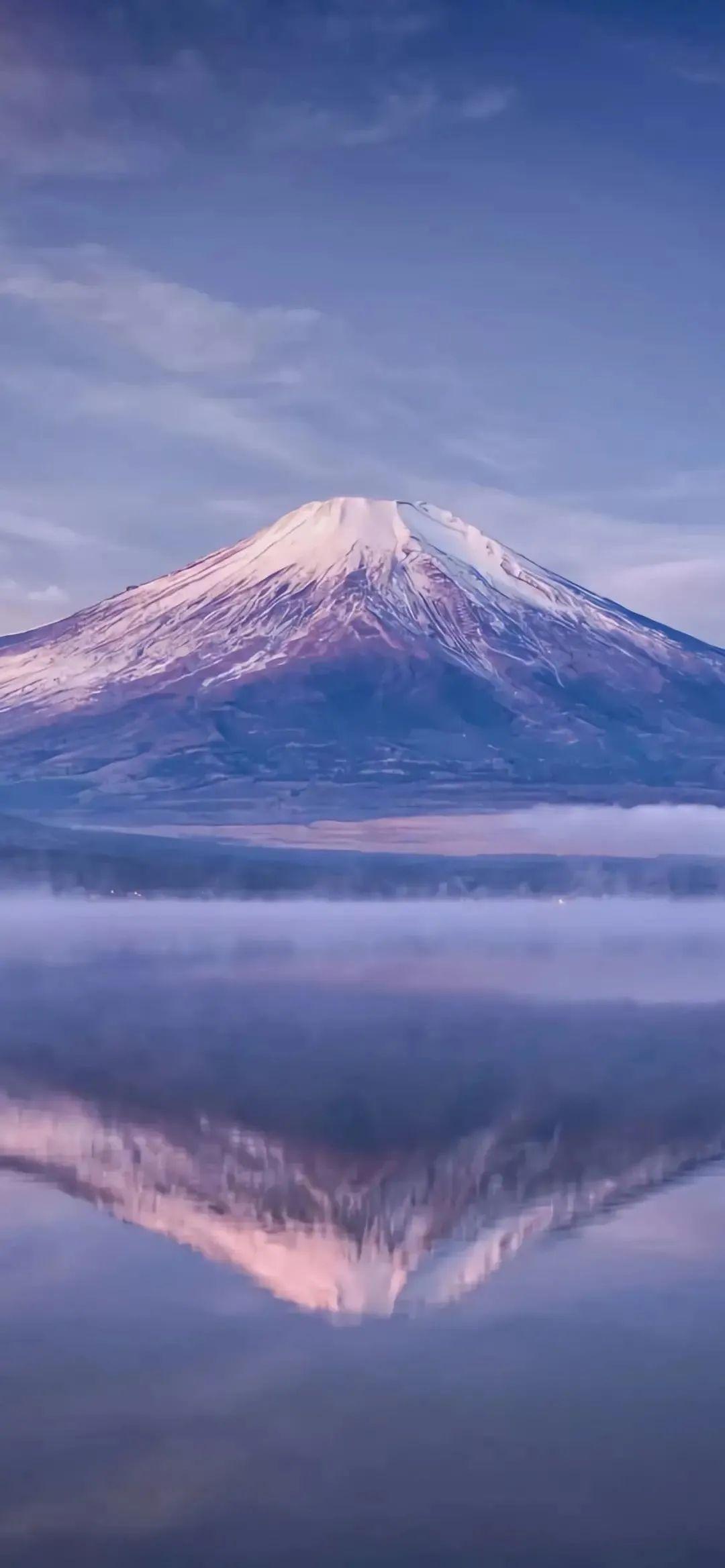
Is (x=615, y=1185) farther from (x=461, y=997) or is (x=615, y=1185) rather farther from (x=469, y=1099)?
(x=461, y=997)

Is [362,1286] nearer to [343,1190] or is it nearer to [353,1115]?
[343,1190]

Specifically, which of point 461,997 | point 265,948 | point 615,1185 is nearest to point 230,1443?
point 615,1185

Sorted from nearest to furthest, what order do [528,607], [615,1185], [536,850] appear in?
[615,1185] < [536,850] < [528,607]

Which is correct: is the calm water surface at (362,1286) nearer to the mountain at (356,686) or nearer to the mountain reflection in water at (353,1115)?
the mountain reflection in water at (353,1115)

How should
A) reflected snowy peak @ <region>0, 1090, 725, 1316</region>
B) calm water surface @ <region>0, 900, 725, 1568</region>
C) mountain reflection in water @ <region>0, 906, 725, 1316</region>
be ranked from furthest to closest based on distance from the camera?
mountain reflection in water @ <region>0, 906, 725, 1316</region> < reflected snowy peak @ <region>0, 1090, 725, 1316</region> < calm water surface @ <region>0, 900, 725, 1568</region>

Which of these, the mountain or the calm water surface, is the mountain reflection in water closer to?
the calm water surface

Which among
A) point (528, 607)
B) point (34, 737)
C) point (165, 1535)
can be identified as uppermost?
point (528, 607)

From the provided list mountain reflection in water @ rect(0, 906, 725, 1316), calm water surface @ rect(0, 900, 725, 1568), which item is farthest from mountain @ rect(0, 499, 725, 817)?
calm water surface @ rect(0, 900, 725, 1568)
